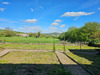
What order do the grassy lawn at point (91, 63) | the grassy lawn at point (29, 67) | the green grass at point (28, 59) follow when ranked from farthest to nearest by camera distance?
1. the green grass at point (28, 59)
2. the grassy lawn at point (91, 63)
3. the grassy lawn at point (29, 67)

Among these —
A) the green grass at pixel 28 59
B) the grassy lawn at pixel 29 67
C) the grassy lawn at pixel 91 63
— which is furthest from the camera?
the green grass at pixel 28 59

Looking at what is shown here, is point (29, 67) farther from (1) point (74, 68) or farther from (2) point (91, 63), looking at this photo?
(2) point (91, 63)

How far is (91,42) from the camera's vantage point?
2064 cm

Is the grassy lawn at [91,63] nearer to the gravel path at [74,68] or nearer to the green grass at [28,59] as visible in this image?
the gravel path at [74,68]

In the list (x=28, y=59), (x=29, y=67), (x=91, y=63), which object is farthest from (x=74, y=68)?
(x=28, y=59)

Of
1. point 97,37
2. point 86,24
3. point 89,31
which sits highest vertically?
point 86,24

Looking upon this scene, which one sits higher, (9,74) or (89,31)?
(89,31)

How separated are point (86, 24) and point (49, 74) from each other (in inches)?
1144

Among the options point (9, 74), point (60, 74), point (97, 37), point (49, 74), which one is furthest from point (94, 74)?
point (97, 37)

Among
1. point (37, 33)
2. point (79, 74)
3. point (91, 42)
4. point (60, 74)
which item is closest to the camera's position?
point (60, 74)

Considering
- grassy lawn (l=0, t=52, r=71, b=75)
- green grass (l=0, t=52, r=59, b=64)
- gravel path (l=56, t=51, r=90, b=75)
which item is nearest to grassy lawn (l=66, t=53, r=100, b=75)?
gravel path (l=56, t=51, r=90, b=75)

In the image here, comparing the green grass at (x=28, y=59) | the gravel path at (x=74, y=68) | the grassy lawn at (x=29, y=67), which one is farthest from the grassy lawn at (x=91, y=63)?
the green grass at (x=28, y=59)

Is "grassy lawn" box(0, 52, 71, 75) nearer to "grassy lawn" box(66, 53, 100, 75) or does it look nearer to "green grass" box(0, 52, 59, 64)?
"green grass" box(0, 52, 59, 64)

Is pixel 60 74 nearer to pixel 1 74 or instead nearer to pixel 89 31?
pixel 1 74
